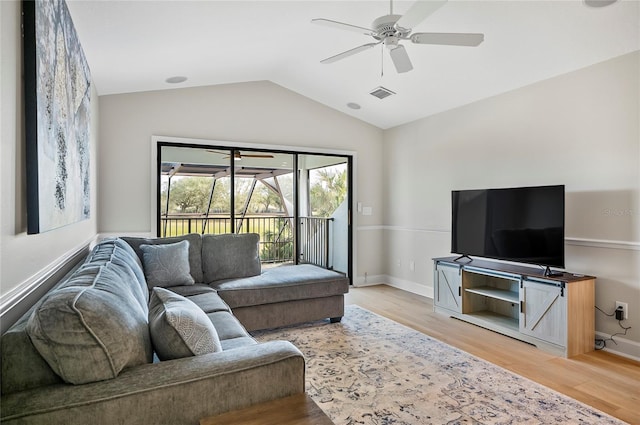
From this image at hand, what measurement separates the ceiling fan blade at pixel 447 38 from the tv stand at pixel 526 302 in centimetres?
208

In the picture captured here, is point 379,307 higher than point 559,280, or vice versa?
point 559,280

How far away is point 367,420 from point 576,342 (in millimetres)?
2104

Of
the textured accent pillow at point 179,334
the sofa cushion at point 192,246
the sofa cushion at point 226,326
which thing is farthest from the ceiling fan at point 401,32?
the sofa cushion at point 192,246

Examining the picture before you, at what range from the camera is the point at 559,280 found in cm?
314

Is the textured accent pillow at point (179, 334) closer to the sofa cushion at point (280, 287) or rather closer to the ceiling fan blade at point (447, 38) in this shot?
the sofa cushion at point (280, 287)

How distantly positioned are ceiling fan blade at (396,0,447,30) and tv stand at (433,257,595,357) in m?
2.40

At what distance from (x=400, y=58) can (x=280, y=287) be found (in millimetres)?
2287

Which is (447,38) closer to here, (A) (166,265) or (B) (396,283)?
(A) (166,265)

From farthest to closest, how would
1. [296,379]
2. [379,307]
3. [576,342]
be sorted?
[379,307] < [576,342] < [296,379]

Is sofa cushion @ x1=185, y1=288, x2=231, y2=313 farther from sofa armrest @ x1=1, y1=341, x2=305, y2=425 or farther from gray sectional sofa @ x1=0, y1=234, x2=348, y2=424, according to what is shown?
sofa armrest @ x1=1, y1=341, x2=305, y2=425

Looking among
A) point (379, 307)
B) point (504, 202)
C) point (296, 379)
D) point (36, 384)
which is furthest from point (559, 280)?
point (36, 384)

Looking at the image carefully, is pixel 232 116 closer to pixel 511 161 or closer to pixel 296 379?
pixel 511 161

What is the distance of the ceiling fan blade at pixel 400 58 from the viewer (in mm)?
2682

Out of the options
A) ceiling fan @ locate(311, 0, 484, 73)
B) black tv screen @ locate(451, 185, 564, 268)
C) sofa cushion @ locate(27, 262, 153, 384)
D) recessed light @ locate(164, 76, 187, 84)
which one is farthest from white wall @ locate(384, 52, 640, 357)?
sofa cushion @ locate(27, 262, 153, 384)
